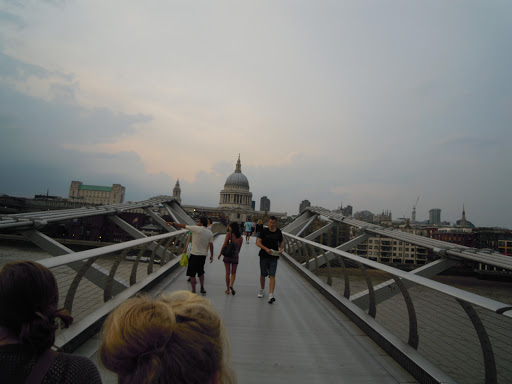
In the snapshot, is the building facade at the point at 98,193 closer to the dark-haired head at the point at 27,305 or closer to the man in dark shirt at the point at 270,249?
the man in dark shirt at the point at 270,249

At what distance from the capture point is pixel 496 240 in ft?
145

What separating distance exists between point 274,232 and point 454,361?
12203 millimetres

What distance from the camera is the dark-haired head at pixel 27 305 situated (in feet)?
3.76

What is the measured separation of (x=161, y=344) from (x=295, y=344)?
3.15m

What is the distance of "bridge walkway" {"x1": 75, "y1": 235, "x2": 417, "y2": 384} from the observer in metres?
2.98

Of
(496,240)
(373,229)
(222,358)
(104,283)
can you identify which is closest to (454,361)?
(373,229)

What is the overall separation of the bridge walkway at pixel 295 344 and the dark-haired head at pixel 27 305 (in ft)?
5.05

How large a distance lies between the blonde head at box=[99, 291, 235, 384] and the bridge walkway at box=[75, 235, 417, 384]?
6.22ft

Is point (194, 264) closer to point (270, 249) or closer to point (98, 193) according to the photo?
point (270, 249)

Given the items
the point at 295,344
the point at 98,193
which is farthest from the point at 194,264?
the point at 98,193

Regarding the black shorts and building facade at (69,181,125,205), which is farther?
building facade at (69,181,125,205)

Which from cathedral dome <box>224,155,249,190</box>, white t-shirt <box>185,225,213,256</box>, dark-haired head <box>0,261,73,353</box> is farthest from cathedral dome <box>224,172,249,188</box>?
dark-haired head <box>0,261,73,353</box>

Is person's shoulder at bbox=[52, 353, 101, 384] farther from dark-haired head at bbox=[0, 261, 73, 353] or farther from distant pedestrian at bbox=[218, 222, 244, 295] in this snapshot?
distant pedestrian at bbox=[218, 222, 244, 295]

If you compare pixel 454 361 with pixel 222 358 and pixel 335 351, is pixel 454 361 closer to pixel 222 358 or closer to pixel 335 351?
pixel 335 351
